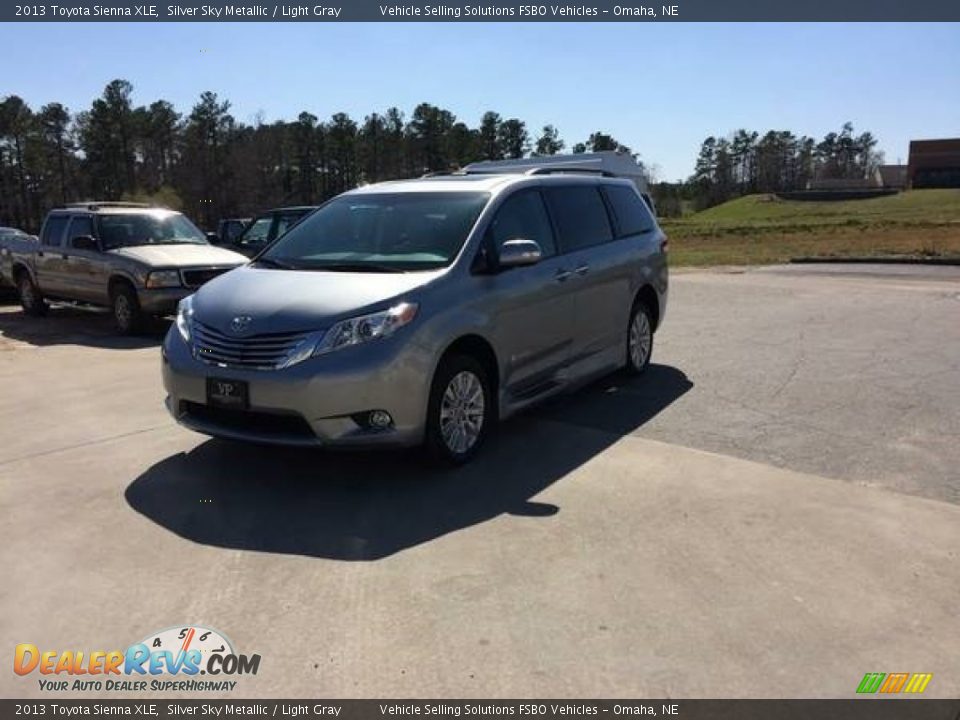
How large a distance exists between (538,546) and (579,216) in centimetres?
356

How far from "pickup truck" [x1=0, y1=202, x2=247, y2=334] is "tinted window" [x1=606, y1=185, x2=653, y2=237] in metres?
6.33

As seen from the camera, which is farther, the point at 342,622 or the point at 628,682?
the point at 342,622

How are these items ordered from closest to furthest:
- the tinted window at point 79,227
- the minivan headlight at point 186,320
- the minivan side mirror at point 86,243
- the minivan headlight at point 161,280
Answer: the minivan headlight at point 186,320 → the minivan headlight at point 161,280 → the minivan side mirror at point 86,243 → the tinted window at point 79,227

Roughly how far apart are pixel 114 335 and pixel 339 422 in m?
8.38

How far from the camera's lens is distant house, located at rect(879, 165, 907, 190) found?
476ft

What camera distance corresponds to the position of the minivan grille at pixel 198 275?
11492mm

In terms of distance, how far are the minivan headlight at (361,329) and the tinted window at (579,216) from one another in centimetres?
213

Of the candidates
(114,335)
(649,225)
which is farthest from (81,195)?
(649,225)

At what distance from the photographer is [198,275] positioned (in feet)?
38.2

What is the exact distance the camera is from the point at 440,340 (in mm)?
4957

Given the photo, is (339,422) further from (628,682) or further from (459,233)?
(628,682)

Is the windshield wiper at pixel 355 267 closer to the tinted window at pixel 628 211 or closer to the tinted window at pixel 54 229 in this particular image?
the tinted window at pixel 628 211

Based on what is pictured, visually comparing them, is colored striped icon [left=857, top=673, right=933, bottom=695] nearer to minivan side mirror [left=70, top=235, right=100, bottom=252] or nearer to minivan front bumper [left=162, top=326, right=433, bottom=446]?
minivan front bumper [left=162, top=326, right=433, bottom=446]

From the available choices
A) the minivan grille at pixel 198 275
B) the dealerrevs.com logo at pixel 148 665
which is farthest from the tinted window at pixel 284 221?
the dealerrevs.com logo at pixel 148 665
